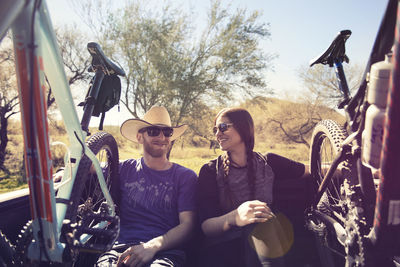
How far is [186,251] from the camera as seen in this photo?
201cm

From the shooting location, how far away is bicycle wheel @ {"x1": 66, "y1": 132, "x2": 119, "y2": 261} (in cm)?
164

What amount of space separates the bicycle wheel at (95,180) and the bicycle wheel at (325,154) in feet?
5.16

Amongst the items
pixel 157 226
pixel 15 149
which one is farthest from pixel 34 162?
pixel 15 149

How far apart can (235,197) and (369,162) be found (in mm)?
998

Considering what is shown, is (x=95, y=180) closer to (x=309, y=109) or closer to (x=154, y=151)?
(x=154, y=151)

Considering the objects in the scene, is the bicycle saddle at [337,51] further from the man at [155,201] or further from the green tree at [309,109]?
the green tree at [309,109]

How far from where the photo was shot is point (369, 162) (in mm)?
1168

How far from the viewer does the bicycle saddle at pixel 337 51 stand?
206 centimetres

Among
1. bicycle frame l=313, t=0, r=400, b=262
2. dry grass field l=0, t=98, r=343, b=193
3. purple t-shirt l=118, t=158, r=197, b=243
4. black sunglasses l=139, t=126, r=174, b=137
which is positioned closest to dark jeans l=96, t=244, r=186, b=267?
purple t-shirt l=118, t=158, r=197, b=243

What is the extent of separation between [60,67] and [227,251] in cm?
148

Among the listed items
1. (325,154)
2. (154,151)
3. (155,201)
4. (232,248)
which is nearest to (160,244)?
(155,201)

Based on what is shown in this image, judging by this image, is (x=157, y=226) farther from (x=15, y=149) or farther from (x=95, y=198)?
(x=15, y=149)

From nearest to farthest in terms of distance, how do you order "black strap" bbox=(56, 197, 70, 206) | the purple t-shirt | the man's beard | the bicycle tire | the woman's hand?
the bicycle tire, "black strap" bbox=(56, 197, 70, 206), the woman's hand, the purple t-shirt, the man's beard

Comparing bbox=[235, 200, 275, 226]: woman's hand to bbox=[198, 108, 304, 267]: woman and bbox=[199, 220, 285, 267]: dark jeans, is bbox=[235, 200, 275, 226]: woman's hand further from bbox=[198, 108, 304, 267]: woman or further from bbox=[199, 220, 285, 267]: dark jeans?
bbox=[199, 220, 285, 267]: dark jeans
